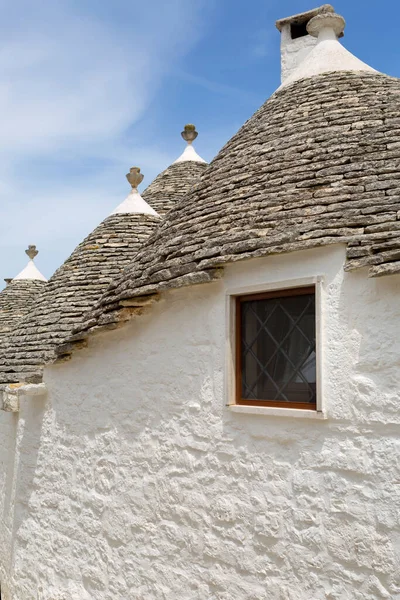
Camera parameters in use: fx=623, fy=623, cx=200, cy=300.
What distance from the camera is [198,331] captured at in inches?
195

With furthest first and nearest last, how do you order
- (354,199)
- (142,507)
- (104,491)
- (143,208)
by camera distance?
1. (143,208)
2. (104,491)
3. (142,507)
4. (354,199)

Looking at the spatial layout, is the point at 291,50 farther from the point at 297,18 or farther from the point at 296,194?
the point at 296,194

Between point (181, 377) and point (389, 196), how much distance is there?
2.13m

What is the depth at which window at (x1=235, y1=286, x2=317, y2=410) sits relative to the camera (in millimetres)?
4352

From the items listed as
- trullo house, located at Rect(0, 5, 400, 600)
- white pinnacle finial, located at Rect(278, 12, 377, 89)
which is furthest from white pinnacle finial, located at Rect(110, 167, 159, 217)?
white pinnacle finial, located at Rect(278, 12, 377, 89)

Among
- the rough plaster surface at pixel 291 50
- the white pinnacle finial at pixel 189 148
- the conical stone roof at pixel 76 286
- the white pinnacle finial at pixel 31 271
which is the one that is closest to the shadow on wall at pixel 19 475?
the conical stone roof at pixel 76 286

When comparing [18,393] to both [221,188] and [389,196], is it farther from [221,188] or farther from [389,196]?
[389,196]

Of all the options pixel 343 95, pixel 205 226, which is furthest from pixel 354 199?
pixel 343 95

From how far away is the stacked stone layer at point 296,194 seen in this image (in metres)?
4.21

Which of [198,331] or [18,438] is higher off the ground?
[198,331]

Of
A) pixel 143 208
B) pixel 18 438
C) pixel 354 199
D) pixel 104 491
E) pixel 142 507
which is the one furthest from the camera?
pixel 143 208

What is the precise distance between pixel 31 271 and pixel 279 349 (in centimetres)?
1162

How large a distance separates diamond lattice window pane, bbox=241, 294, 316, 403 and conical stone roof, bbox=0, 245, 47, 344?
27.8 ft

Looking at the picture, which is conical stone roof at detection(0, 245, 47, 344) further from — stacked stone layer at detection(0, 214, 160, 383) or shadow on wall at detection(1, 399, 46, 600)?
shadow on wall at detection(1, 399, 46, 600)
